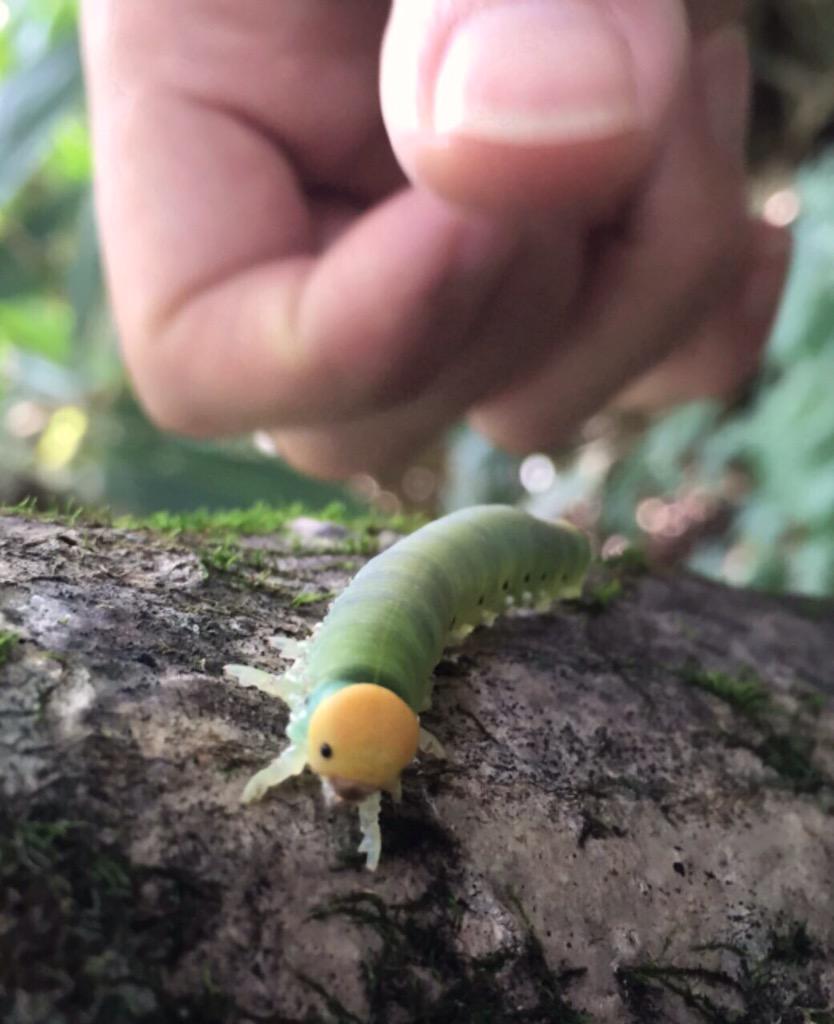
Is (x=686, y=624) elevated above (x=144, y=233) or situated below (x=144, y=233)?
below

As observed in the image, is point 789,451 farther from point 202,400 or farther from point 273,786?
point 273,786

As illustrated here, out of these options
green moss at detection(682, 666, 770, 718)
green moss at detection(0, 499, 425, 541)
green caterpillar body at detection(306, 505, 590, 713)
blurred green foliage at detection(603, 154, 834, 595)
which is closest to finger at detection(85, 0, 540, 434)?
green moss at detection(0, 499, 425, 541)

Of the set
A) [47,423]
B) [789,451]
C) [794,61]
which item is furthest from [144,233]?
[794,61]

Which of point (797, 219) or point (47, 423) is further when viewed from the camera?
point (47, 423)

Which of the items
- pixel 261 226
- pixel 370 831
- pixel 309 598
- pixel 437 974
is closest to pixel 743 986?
pixel 437 974

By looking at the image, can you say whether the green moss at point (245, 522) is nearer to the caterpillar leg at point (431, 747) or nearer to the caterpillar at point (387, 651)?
the caterpillar at point (387, 651)

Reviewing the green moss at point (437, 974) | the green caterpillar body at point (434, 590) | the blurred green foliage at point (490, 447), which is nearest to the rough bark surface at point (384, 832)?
the green moss at point (437, 974)

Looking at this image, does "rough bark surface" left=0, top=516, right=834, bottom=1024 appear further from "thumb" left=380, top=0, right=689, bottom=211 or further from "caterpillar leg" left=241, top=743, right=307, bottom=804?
A: "thumb" left=380, top=0, right=689, bottom=211
